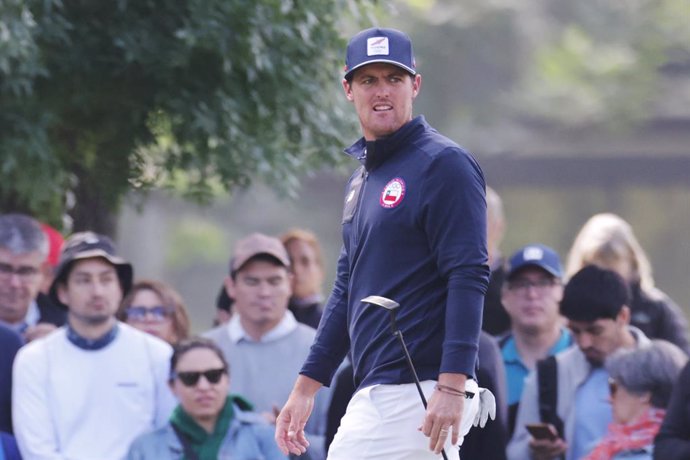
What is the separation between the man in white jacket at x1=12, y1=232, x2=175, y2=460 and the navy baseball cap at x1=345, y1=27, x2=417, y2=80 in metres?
3.19

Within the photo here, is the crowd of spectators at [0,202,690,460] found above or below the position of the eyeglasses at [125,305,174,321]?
below

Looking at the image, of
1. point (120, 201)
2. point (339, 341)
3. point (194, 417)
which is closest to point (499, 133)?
point (120, 201)

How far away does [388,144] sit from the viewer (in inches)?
214

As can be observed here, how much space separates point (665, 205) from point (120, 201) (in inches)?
721

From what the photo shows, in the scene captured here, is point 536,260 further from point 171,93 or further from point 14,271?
point 14,271

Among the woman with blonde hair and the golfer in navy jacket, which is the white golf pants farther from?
the woman with blonde hair

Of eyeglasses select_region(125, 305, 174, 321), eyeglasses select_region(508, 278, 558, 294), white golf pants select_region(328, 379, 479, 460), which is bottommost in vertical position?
white golf pants select_region(328, 379, 479, 460)

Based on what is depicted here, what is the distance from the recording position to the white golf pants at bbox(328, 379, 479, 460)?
529 centimetres

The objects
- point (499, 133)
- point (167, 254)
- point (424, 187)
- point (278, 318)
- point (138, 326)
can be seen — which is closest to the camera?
point (424, 187)

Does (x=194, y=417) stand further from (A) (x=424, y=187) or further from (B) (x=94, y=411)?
(A) (x=424, y=187)

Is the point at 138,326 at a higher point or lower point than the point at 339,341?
higher

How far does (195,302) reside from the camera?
2944 centimetres

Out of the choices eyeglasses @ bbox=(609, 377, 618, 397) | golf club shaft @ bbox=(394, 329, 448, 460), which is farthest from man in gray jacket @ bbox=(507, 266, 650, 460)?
golf club shaft @ bbox=(394, 329, 448, 460)

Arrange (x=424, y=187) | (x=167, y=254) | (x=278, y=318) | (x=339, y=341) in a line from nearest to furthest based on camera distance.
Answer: (x=424, y=187), (x=339, y=341), (x=278, y=318), (x=167, y=254)
